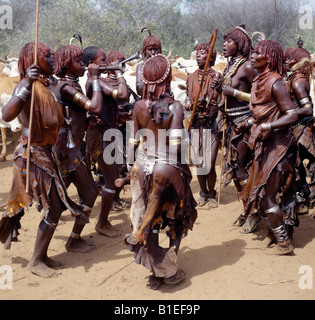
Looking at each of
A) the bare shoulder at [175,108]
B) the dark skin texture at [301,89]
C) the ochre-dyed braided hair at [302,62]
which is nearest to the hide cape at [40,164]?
the bare shoulder at [175,108]

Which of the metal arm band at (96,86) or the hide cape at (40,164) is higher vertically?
the metal arm band at (96,86)

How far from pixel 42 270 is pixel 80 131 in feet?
5.11

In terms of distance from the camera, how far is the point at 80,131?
15.8ft

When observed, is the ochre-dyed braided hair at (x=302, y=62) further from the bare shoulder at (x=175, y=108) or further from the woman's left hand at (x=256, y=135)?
the bare shoulder at (x=175, y=108)

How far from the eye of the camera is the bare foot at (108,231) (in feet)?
17.6

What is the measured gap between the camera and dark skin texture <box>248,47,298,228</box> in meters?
4.16

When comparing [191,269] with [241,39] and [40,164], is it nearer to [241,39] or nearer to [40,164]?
[40,164]

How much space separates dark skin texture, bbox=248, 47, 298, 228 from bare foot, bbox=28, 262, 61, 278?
226 centimetres

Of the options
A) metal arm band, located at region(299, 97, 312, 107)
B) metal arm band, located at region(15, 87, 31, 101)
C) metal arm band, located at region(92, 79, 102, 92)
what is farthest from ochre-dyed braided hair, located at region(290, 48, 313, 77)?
metal arm band, located at region(15, 87, 31, 101)

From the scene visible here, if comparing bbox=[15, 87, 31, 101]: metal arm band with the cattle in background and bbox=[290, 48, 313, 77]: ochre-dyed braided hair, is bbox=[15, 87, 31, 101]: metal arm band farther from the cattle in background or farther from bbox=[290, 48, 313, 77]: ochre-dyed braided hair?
the cattle in background

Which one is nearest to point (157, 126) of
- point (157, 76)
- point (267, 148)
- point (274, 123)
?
point (157, 76)

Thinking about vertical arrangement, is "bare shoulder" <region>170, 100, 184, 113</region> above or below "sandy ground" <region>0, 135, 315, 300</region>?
above

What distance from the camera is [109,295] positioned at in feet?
12.8

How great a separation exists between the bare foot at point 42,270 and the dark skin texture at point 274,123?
2.26 m
